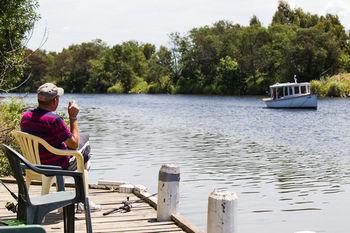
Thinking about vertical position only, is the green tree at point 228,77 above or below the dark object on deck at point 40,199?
above

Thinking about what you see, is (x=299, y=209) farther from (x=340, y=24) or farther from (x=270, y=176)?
(x=340, y=24)

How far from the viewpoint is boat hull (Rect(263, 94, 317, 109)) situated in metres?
59.3

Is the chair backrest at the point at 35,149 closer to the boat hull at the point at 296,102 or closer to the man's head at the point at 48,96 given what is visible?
the man's head at the point at 48,96

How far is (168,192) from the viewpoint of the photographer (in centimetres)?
816

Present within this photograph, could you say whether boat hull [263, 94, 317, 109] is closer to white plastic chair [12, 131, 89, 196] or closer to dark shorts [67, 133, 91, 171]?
dark shorts [67, 133, 91, 171]

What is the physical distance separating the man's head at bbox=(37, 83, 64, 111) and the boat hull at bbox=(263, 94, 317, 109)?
175 ft

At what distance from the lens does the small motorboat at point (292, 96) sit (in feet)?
196

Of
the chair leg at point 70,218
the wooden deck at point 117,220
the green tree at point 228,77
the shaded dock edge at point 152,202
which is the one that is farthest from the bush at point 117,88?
the chair leg at point 70,218

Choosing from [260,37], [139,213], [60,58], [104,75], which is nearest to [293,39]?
[260,37]

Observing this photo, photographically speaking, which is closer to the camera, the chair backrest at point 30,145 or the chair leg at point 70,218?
the chair leg at point 70,218

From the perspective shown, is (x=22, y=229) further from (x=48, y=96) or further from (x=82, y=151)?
(x=82, y=151)

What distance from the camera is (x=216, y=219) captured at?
6.77 m

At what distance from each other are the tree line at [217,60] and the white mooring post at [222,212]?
77.5m

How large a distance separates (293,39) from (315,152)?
70532 mm
